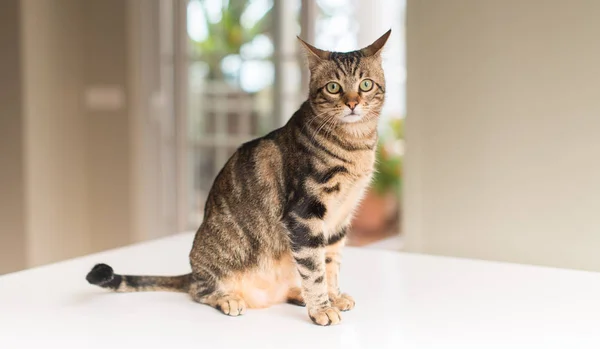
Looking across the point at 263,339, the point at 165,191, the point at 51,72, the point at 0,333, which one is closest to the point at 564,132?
the point at 263,339

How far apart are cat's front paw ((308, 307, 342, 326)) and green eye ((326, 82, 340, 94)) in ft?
1.37

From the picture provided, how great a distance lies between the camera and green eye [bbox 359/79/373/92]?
4.21 ft

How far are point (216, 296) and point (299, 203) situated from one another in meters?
0.29

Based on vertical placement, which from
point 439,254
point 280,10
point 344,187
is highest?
point 280,10

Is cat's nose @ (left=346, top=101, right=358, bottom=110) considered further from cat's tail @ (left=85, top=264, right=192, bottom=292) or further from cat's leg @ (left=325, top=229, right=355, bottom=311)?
cat's tail @ (left=85, top=264, right=192, bottom=292)

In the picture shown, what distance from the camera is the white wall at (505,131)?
6.15ft

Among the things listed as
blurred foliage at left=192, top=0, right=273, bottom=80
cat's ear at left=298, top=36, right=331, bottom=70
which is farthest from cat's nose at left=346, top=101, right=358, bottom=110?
blurred foliage at left=192, top=0, right=273, bottom=80

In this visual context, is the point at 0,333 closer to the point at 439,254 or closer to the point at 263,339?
the point at 263,339

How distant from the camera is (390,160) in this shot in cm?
518

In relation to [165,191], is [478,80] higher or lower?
higher

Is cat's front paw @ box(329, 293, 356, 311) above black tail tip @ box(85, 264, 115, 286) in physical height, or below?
below

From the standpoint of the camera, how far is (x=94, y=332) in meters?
1.23

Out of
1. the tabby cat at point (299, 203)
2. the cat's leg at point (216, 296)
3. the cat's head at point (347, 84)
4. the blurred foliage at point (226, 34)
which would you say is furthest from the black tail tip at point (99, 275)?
the blurred foliage at point (226, 34)

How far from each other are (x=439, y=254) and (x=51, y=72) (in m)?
1.82
